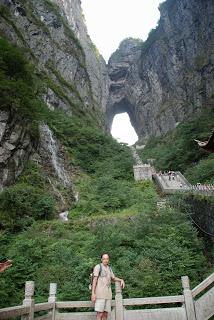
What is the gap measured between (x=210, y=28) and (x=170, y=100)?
1360 centimetres

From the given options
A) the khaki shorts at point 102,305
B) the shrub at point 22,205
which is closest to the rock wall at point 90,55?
the shrub at point 22,205

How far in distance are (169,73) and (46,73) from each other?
26732mm

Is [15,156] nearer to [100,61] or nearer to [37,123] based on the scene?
[37,123]

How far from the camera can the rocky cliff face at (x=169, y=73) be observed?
54.8m

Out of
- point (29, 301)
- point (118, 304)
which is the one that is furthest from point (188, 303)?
point (29, 301)

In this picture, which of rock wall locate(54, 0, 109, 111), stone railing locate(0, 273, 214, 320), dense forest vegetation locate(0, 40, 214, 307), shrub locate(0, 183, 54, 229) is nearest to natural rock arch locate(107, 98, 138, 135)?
rock wall locate(54, 0, 109, 111)

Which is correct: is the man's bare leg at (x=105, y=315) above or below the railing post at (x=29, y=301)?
below

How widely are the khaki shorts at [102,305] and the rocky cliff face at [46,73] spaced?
16004 millimetres

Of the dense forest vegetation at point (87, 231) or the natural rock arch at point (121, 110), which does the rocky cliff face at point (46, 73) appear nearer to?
the dense forest vegetation at point (87, 231)

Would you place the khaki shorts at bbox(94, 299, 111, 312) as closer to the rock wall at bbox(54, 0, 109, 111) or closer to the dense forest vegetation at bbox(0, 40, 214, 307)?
→ the dense forest vegetation at bbox(0, 40, 214, 307)

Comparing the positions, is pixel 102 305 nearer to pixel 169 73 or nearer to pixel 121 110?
pixel 169 73

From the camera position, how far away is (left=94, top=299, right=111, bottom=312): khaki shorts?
6.45 m

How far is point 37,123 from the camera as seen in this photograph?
26.4 m

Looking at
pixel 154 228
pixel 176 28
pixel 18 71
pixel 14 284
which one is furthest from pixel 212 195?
pixel 176 28
